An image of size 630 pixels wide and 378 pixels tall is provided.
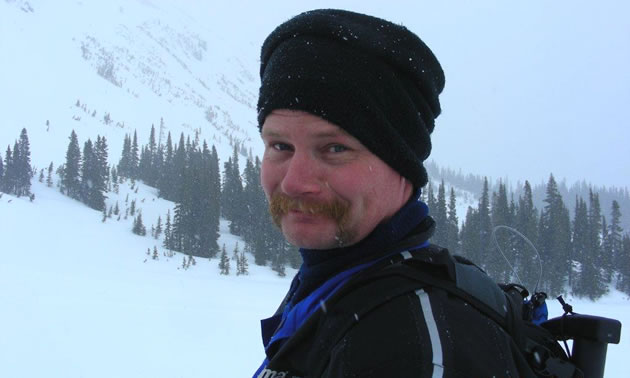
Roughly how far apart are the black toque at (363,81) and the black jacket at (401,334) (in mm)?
390

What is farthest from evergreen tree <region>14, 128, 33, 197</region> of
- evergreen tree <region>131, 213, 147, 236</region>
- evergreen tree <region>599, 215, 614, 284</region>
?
evergreen tree <region>599, 215, 614, 284</region>

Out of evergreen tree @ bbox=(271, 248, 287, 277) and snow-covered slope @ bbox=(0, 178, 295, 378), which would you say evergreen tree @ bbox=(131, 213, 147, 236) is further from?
evergreen tree @ bbox=(271, 248, 287, 277)

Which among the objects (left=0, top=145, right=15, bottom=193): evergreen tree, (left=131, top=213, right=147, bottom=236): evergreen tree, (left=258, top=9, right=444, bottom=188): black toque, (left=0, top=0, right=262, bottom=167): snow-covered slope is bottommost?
(left=131, top=213, right=147, bottom=236): evergreen tree

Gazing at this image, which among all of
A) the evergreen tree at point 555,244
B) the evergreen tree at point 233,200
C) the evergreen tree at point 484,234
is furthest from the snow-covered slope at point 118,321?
the evergreen tree at point 555,244

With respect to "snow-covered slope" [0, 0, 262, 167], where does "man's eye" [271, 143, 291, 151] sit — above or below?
below

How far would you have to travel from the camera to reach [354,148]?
135cm

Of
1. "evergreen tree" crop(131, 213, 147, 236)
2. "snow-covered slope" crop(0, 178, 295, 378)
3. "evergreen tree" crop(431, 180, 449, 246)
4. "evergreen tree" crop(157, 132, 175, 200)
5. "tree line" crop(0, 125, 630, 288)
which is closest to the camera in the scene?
"snow-covered slope" crop(0, 178, 295, 378)

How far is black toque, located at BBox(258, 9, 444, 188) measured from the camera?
135 cm

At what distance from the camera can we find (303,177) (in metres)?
1.35

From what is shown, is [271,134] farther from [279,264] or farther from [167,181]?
[167,181]

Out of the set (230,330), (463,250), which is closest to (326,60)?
(230,330)

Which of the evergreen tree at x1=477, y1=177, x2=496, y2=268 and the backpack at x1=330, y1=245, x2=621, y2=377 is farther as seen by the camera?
the evergreen tree at x1=477, y1=177, x2=496, y2=268

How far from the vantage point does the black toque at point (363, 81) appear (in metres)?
1.35

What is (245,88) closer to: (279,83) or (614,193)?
(614,193)
